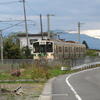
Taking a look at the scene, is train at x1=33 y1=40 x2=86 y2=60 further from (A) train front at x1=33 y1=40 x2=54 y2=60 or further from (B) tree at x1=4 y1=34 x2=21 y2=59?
(B) tree at x1=4 y1=34 x2=21 y2=59

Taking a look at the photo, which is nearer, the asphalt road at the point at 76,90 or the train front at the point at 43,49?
the asphalt road at the point at 76,90

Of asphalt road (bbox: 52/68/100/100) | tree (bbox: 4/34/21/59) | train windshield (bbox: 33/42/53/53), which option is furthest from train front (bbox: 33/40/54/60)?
asphalt road (bbox: 52/68/100/100)

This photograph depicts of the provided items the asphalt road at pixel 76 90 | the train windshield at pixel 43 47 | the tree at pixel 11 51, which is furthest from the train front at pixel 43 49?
the asphalt road at pixel 76 90

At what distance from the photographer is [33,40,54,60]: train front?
51.3 m

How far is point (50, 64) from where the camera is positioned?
54.0 m

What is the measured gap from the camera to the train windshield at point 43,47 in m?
51.4

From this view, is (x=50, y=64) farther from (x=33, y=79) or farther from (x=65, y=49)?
(x=33, y=79)

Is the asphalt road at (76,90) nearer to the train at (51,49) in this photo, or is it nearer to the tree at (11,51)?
the train at (51,49)

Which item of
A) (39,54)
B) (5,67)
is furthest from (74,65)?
(5,67)

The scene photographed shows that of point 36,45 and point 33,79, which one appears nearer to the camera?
point 33,79

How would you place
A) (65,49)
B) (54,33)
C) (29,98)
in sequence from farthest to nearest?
(54,33) → (65,49) → (29,98)

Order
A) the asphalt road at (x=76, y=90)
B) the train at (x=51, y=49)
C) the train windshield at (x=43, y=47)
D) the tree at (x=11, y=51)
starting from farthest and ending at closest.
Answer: the tree at (x=11, y=51) < the train windshield at (x=43, y=47) < the train at (x=51, y=49) < the asphalt road at (x=76, y=90)

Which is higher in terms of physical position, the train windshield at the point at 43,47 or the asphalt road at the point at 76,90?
the train windshield at the point at 43,47

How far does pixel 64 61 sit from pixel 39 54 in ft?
15.4
